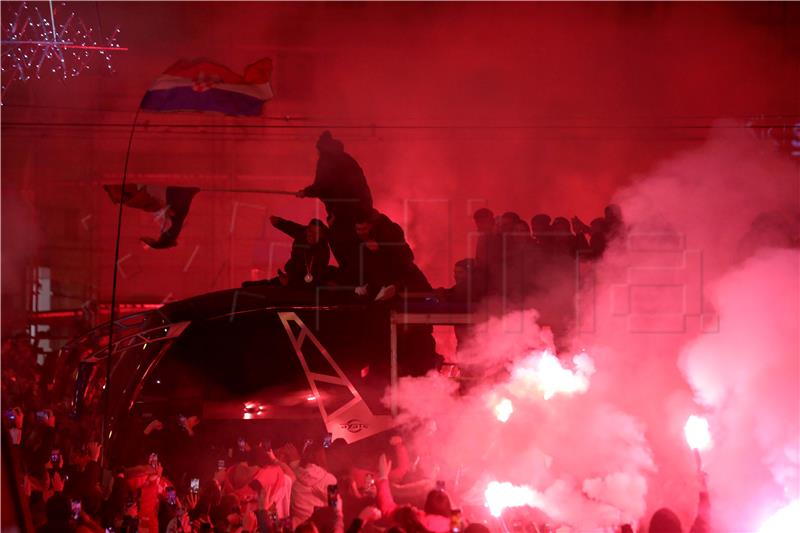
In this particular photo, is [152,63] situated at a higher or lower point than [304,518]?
higher

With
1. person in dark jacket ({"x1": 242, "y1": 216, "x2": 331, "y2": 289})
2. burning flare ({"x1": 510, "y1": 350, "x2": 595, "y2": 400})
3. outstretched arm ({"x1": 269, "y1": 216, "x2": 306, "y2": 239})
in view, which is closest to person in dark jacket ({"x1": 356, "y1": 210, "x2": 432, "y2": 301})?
person in dark jacket ({"x1": 242, "y1": 216, "x2": 331, "y2": 289})

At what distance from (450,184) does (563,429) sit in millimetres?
1755

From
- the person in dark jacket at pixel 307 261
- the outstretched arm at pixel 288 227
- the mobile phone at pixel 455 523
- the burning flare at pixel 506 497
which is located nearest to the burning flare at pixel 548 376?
the burning flare at pixel 506 497

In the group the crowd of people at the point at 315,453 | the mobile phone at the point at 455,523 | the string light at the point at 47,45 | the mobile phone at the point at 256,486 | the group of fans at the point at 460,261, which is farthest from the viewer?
the group of fans at the point at 460,261

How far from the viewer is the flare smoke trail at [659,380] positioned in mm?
3914

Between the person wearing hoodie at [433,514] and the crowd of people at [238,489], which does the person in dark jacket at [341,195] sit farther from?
the person wearing hoodie at [433,514]

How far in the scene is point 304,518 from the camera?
3727 mm

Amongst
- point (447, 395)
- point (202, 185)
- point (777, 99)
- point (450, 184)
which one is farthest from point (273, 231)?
point (777, 99)

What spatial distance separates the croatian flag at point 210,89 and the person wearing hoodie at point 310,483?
6.21 feet

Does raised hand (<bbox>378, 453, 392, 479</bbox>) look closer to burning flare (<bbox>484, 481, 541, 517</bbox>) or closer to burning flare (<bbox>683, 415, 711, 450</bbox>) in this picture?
burning flare (<bbox>484, 481, 541, 517</bbox>)

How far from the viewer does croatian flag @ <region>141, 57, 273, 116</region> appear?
4590 millimetres

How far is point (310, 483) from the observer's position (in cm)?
385

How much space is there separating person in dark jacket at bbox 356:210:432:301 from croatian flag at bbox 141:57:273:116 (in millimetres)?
966

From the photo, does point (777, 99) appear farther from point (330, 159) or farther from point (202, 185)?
point (202, 185)
